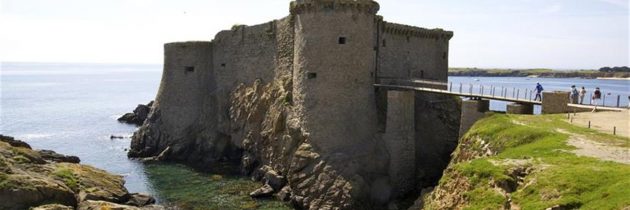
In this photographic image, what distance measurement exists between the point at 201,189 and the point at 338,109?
41.0ft

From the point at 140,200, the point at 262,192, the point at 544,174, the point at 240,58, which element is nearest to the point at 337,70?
the point at 262,192

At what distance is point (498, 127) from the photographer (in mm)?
24234

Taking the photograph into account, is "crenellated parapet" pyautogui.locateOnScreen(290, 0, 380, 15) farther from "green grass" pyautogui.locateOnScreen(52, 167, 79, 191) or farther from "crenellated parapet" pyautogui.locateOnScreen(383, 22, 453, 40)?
"green grass" pyautogui.locateOnScreen(52, 167, 79, 191)

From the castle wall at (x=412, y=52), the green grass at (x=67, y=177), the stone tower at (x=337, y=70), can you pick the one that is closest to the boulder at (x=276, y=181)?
the stone tower at (x=337, y=70)

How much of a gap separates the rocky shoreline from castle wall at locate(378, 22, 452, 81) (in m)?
20.0

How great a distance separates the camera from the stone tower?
37688 millimetres

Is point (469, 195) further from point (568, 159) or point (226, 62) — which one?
point (226, 62)

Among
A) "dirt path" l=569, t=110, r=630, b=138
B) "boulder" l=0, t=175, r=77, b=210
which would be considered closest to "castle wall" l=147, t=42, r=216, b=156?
"boulder" l=0, t=175, r=77, b=210

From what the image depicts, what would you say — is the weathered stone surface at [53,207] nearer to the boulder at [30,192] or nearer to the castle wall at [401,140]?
the boulder at [30,192]

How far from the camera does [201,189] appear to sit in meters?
41.7

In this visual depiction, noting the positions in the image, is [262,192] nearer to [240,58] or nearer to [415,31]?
[240,58]

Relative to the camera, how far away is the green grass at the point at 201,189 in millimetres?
37453

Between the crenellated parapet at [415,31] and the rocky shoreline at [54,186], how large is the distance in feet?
69.8

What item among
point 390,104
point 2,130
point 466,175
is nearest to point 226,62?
point 390,104
